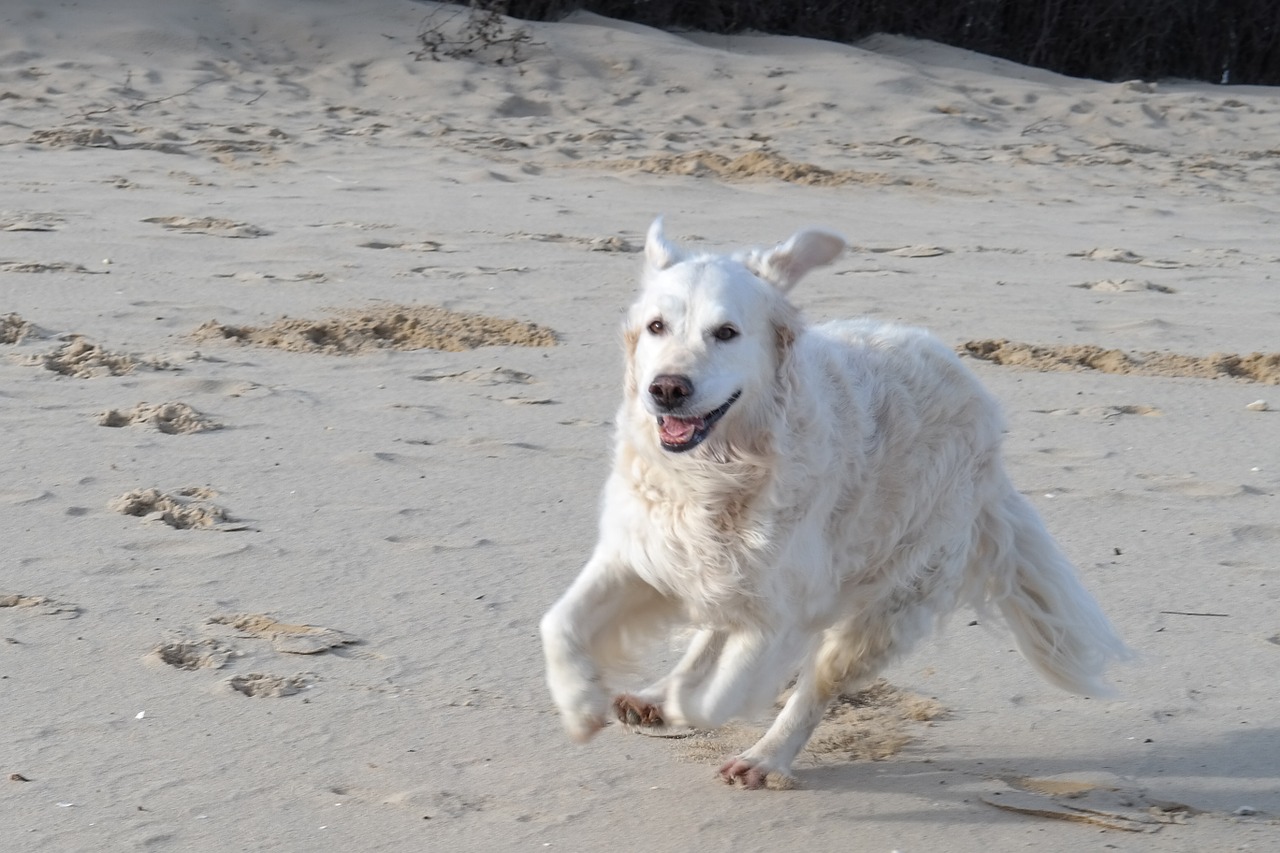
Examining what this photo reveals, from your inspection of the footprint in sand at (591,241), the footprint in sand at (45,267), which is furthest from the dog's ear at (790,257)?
the footprint in sand at (591,241)

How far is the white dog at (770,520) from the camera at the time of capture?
13.5ft

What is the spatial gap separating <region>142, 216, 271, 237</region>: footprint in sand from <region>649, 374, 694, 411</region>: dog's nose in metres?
6.38

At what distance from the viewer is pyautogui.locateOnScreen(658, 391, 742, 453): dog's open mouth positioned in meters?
4.02

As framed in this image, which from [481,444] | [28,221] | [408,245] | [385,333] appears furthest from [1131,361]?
[28,221]

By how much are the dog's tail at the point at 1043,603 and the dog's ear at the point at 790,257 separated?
97 cm

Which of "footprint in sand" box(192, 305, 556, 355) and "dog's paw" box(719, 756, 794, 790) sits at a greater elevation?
"footprint in sand" box(192, 305, 556, 355)

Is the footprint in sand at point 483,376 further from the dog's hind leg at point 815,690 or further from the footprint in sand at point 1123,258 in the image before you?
the footprint in sand at point 1123,258

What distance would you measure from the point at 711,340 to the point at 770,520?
47 centimetres

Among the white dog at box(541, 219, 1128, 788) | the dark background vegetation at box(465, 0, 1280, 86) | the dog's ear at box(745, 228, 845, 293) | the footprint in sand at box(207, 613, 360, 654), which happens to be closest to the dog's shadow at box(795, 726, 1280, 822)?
the white dog at box(541, 219, 1128, 788)

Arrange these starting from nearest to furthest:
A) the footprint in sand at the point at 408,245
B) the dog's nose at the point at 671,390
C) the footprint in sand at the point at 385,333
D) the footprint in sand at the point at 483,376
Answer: the dog's nose at the point at 671,390 < the footprint in sand at the point at 483,376 < the footprint in sand at the point at 385,333 < the footprint in sand at the point at 408,245

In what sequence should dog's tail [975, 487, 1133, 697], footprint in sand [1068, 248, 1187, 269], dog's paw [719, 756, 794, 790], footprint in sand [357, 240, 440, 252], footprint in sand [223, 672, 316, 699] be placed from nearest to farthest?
dog's paw [719, 756, 794, 790] → footprint in sand [223, 672, 316, 699] → dog's tail [975, 487, 1133, 697] → footprint in sand [357, 240, 440, 252] → footprint in sand [1068, 248, 1187, 269]

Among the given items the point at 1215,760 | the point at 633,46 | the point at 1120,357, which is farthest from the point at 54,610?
the point at 633,46

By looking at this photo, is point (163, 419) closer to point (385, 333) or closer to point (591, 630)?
point (385, 333)

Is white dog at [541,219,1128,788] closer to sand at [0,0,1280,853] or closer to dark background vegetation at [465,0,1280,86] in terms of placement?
sand at [0,0,1280,853]
